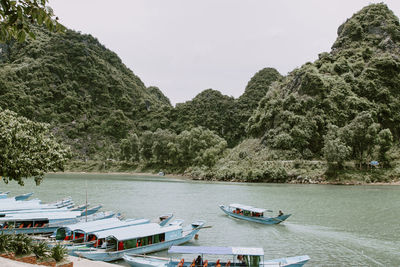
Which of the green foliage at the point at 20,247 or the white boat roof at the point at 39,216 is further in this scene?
the white boat roof at the point at 39,216

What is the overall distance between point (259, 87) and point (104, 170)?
82.1 metres

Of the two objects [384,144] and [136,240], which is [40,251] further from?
[384,144]

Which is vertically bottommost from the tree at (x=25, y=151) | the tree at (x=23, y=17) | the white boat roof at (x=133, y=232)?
the white boat roof at (x=133, y=232)

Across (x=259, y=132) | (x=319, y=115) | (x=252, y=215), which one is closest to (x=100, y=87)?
(x=259, y=132)

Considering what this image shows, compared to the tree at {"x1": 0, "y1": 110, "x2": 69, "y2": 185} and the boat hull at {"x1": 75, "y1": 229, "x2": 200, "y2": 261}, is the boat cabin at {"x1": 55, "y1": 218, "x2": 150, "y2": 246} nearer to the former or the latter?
the boat hull at {"x1": 75, "y1": 229, "x2": 200, "y2": 261}

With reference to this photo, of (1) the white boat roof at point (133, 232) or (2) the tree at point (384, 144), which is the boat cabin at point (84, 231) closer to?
(1) the white boat roof at point (133, 232)

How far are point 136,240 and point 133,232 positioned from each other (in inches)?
25.0

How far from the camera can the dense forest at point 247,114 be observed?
73.1 metres

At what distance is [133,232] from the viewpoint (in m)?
19.3

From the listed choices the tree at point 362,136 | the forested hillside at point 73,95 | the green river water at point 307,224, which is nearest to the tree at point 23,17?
the green river water at point 307,224

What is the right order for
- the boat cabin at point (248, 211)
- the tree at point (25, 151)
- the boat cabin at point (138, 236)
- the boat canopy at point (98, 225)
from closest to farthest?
the tree at point (25, 151), the boat cabin at point (138, 236), the boat canopy at point (98, 225), the boat cabin at point (248, 211)

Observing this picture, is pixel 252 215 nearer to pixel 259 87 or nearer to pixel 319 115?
pixel 319 115

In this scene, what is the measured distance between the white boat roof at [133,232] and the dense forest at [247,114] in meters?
27.4

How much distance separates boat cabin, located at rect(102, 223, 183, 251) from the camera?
18344 mm
